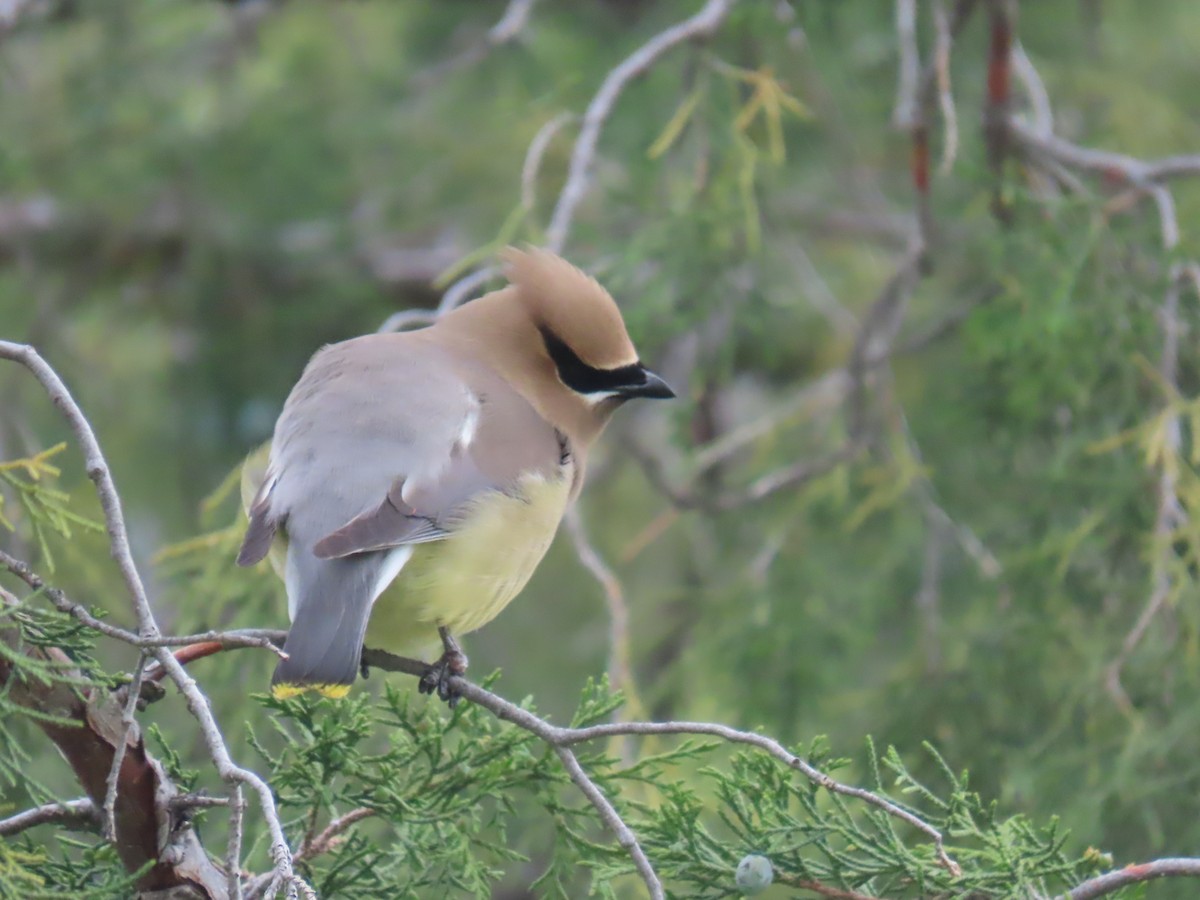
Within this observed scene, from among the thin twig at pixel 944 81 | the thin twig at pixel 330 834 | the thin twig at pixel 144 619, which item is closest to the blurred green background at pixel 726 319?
the thin twig at pixel 944 81

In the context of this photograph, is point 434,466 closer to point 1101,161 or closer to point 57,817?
point 57,817

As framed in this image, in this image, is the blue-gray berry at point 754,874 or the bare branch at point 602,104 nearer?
the blue-gray berry at point 754,874

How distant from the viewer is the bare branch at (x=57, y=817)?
2174 mm

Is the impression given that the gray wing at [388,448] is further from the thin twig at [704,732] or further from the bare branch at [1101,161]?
the bare branch at [1101,161]

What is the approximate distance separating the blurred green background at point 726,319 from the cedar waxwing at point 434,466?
372 mm

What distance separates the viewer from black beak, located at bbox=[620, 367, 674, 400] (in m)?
3.66

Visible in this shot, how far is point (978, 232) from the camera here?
513 cm

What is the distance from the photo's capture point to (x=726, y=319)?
193 inches

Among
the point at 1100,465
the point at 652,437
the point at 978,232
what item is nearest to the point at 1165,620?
the point at 1100,465

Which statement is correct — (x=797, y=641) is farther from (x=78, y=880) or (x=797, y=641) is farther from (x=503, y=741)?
(x=78, y=880)

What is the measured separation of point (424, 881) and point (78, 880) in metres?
0.50

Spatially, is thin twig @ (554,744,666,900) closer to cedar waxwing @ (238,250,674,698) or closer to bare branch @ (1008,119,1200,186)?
cedar waxwing @ (238,250,674,698)

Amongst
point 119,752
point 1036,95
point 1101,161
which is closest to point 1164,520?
point 1101,161

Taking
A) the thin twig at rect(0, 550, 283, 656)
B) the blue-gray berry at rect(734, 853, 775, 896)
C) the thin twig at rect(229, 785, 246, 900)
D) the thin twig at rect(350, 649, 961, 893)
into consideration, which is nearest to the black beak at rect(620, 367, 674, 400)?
the thin twig at rect(350, 649, 961, 893)
